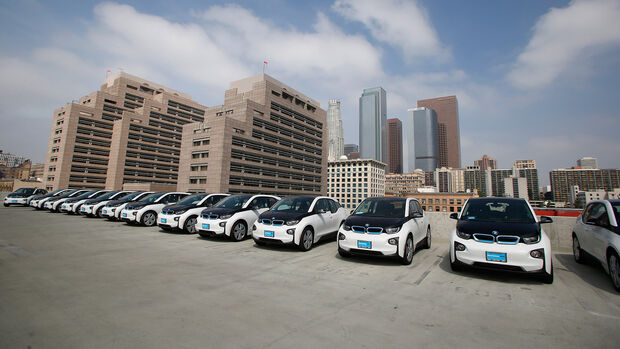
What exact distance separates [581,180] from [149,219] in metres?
184

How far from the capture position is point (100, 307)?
3619 millimetres

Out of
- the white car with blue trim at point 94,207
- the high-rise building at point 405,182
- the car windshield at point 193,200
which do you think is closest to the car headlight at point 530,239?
the car windshield at point 193,200

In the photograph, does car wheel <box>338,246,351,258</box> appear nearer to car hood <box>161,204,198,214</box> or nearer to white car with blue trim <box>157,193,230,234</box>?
white car with blue trim <box>157,193,230,234</box>

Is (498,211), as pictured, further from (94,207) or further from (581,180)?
(581,180)

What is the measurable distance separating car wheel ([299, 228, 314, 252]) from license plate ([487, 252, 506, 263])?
176 inches

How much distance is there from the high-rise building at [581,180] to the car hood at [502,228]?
17035cm

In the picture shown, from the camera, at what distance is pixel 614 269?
486cm

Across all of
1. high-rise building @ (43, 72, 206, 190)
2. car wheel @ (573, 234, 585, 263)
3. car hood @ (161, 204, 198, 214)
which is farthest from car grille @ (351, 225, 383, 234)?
high-rise building @ (43, 72, 206, 190)

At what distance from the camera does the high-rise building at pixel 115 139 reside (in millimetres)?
65438

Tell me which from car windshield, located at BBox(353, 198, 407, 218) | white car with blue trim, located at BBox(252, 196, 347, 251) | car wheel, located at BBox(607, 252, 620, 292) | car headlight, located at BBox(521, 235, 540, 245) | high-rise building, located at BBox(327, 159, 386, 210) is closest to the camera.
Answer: car wheel, located at BBox(607, 252, 620, 292)

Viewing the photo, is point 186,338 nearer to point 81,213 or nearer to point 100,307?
point 100,307

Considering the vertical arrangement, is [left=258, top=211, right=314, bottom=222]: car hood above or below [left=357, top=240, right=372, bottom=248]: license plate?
above

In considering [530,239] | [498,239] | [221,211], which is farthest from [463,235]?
[221,211]

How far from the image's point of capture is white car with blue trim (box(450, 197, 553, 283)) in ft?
16.6
